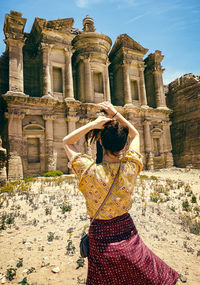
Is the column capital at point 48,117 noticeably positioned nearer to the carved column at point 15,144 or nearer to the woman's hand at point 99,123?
the carved column at point 15,144

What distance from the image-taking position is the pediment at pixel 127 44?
21703mm

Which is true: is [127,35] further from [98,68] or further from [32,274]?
[32,274]

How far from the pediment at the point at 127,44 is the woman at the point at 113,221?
22.7 meters

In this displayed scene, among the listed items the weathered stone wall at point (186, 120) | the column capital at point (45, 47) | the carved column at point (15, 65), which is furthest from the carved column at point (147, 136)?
the carved column at point (15, 65)

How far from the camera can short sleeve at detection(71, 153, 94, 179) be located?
171 cm

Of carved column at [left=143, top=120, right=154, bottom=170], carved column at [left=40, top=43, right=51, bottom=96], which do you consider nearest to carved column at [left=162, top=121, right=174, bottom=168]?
carved column at [left=143, top=120, right=154, bottom=170]

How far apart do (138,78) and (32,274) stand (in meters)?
22.2

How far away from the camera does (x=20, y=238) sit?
4.64 m

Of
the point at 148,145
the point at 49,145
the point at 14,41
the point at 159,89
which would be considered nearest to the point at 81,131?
the point at 49,145

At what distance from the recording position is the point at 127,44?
2202 centimetres

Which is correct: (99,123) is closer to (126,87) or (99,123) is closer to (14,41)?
(14,41)

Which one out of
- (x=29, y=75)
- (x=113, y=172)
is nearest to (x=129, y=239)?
(x=113, y=172)

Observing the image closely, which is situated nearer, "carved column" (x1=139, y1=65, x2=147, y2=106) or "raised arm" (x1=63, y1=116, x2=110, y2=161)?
→ "raised arm" (x1=63, y1=116, x2=110, y2=161)

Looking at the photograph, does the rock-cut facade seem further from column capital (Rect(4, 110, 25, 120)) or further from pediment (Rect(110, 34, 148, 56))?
pediment (Rect(110, 34, 148, 56))
